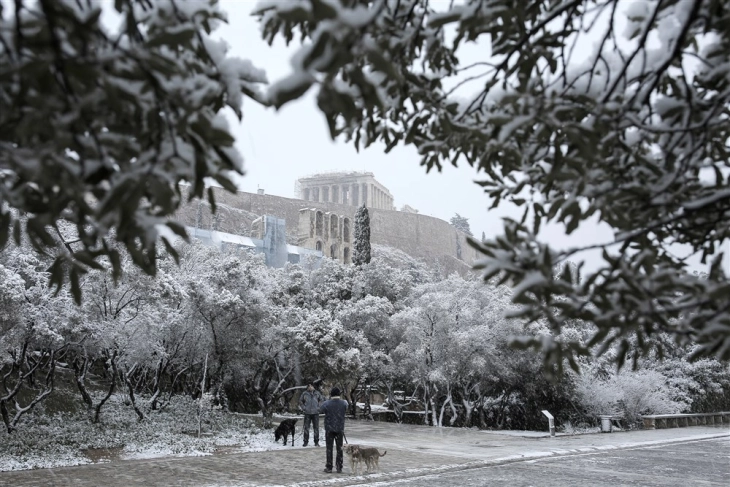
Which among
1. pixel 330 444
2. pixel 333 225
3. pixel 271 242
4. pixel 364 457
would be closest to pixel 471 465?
pixel 364 457

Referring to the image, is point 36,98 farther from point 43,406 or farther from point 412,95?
point 43,406

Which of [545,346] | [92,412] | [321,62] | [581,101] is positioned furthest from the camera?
[92,412]

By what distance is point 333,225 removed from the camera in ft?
221

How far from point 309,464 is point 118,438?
178 inches

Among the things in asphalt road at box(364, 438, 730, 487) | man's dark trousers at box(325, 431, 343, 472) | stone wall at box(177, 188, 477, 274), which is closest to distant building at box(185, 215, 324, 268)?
stone wall at box(177, 188, 477, 274)

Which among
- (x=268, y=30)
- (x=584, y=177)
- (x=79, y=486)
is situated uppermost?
(x=268, y=30)

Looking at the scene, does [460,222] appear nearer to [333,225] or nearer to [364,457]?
[333,225]

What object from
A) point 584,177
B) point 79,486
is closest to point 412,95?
point 584,177

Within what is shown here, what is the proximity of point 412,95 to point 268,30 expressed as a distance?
678 millimetres

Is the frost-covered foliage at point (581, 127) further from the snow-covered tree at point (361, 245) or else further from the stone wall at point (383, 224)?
the stone wall at point (383, 224)

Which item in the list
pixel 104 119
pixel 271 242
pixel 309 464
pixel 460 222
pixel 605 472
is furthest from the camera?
pixel 460 222

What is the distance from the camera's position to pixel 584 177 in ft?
6.73

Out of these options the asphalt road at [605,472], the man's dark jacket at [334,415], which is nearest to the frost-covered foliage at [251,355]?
the asphalt road at [605,472]

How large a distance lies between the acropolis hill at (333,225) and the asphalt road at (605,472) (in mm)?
51230
